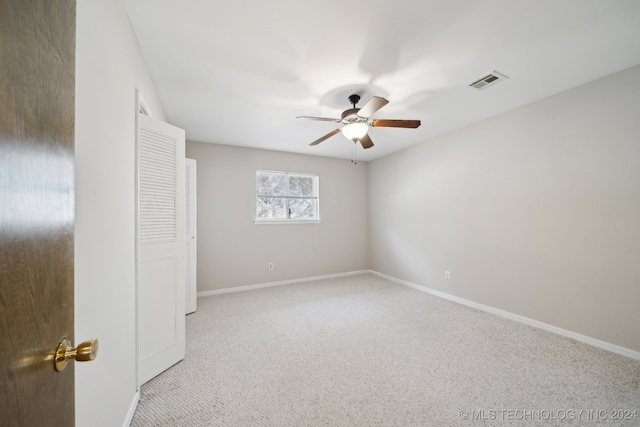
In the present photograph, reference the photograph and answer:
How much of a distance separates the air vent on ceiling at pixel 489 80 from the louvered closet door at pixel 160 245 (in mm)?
2819

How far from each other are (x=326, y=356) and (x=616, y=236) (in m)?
2.87

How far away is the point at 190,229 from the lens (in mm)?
3234

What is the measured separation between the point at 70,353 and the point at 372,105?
222 centimetres

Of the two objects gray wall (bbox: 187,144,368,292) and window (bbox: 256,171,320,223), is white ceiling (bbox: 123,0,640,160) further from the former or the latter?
window (bbox: 256,171,320,223)

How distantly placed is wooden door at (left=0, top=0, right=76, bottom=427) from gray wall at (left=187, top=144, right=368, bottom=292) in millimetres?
3557

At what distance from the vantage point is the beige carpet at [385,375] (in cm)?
158

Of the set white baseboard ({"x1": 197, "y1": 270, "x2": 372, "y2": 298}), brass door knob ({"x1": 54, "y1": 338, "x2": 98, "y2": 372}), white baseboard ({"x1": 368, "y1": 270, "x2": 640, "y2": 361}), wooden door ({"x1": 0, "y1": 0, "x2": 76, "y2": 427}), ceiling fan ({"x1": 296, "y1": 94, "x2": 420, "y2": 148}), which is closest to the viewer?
wooden door ({"x1": 0, "y1": 0, "x2": 76, "y2": 427})

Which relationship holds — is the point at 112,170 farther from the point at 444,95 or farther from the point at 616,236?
the point at 616,236

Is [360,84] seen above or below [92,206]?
above

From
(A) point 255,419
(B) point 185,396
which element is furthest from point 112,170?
(A) point 255,419

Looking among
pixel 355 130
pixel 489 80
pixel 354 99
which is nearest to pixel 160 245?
pixel 355 130

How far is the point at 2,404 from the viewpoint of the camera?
36cm

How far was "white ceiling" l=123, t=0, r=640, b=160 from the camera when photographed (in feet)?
5.03

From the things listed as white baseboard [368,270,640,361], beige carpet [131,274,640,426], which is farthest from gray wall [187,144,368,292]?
white baseboard [368,270,640,361]
